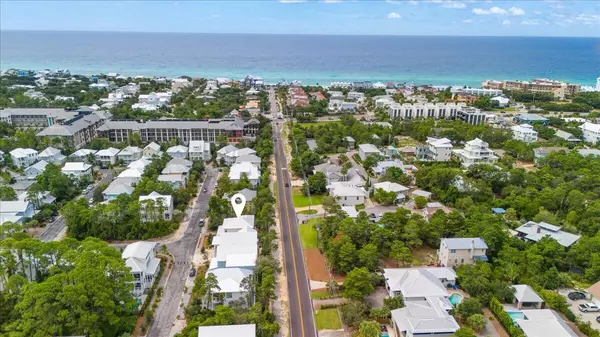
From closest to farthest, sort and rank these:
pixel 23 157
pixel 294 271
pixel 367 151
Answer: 1. pixel 294 271
2. pixel 23 157
3. pixel 367 151

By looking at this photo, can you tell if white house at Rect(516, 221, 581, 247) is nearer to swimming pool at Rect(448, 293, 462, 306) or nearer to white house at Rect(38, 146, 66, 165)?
swimming pool at Rect(448, 293, 462, 306)

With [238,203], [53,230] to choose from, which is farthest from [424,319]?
[53,230]

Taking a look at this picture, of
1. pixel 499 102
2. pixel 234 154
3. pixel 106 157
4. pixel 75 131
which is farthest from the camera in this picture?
pixel 499 102

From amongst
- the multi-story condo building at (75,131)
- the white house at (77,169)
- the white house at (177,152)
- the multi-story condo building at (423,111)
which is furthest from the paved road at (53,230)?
the multi-story condo building at (423,111)

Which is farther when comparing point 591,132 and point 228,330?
point 591,132

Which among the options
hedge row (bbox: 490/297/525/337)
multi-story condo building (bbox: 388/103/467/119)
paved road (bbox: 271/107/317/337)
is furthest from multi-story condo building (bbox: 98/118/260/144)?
hedge row (bbox: 490/297/525/337)

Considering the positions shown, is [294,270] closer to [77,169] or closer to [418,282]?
[418,282]

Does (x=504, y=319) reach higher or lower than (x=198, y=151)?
lower
